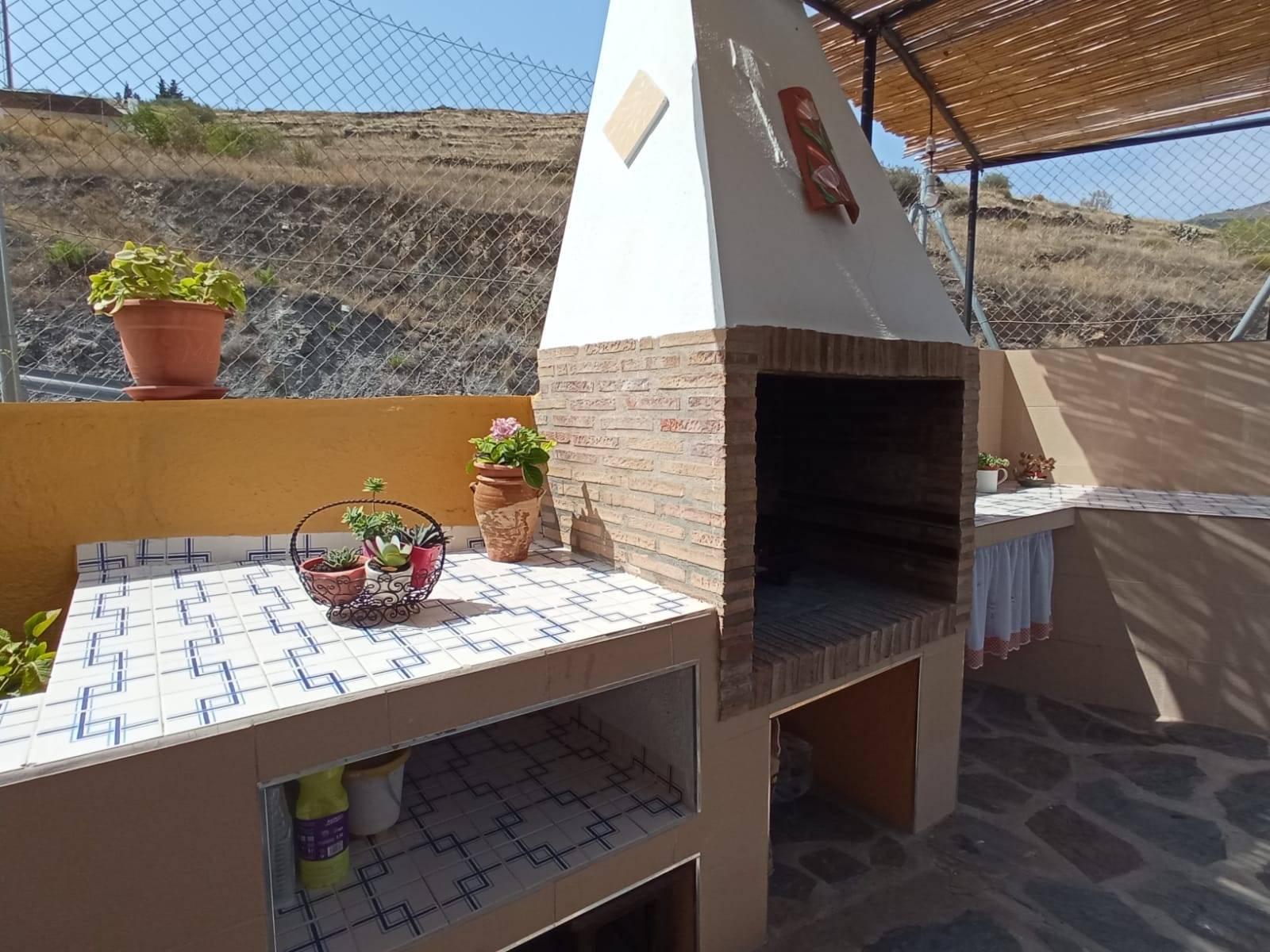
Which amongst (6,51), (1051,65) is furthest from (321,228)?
(1051,65)

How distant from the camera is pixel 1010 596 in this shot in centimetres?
430

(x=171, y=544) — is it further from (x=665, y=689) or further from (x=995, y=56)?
(x=995, y=56)

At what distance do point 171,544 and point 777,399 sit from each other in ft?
10.2

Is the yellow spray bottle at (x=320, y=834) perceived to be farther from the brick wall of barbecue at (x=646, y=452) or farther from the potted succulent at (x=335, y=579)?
the brick wall of barbecue at (x=646, y=452)

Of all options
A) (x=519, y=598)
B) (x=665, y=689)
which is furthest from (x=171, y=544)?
(x=665, y=689)

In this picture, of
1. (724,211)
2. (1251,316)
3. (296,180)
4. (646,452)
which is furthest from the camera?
(1251,316)

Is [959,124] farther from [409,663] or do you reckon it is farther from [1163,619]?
[409,663]

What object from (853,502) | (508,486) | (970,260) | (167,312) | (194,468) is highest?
(970,260)

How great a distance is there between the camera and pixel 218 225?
4.39 metres

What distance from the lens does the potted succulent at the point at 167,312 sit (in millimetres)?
2564

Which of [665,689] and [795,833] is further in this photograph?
[795,833]

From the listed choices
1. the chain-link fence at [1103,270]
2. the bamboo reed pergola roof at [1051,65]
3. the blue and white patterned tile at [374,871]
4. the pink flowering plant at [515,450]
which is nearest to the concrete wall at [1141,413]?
the bamboo reed pergola roof at [1051,65]

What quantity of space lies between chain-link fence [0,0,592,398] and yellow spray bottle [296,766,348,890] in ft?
6.32

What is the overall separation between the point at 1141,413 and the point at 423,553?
19.3 ft
